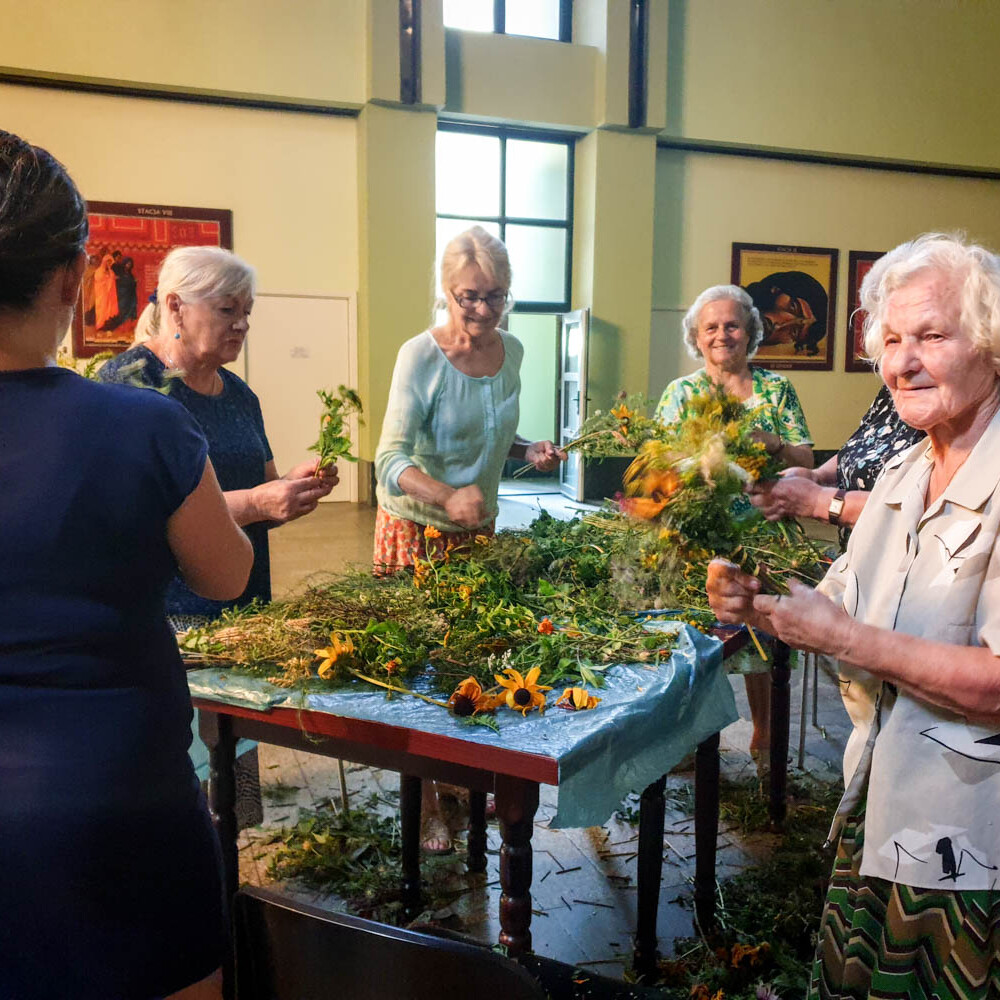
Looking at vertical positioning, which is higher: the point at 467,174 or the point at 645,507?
the point at 467,174

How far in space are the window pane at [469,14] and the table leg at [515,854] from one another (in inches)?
368

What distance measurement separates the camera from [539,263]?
10305 millimetres

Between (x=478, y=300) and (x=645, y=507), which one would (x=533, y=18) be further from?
(x=645, y=507)

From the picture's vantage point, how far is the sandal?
3012 millimetres

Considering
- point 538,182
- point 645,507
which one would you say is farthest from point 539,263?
point 645,507

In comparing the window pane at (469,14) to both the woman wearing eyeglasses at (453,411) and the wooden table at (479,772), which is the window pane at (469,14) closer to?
the woman wearing eyeglasses at (453,411)

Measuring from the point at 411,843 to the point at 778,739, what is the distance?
135 cm

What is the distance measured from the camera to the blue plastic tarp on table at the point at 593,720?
1625mm

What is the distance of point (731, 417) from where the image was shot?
1.69 m

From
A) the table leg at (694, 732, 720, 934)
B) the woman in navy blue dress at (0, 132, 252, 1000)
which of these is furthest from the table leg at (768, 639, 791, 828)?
the woman in navy blue dress at (0, 132, 252, 1000)

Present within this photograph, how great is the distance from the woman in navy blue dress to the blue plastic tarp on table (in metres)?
0.56

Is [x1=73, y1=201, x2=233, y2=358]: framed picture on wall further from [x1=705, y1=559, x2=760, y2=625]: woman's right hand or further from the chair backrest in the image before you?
the chair backrest

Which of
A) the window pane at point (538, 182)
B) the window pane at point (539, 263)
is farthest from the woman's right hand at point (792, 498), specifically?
the window pane at point (538, 182)

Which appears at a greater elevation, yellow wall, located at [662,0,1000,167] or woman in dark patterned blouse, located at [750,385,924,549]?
yellow wall, located at [662,0,1000,167]
